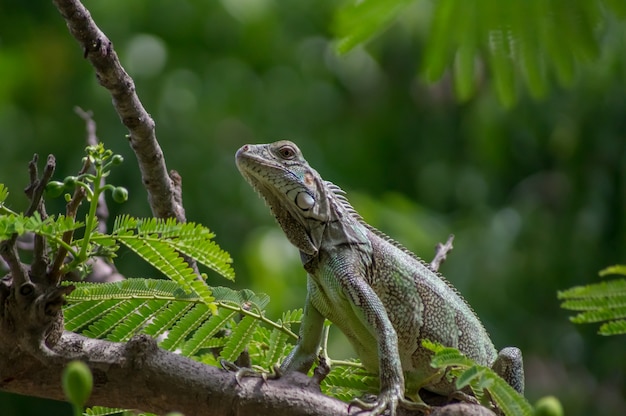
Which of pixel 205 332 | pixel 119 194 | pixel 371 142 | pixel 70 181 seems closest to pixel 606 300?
pixel 205 332

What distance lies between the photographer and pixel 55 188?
118 inches

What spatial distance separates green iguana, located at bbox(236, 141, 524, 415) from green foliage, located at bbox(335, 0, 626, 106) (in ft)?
2.75

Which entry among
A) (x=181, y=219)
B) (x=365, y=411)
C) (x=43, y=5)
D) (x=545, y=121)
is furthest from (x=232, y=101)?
(x=365, y=411)

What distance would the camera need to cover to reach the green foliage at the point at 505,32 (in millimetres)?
4430

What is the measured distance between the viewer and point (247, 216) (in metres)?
15.1

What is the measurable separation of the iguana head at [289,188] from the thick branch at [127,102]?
0.36 metres

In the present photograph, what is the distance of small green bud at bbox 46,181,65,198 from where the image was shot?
9.85 feet

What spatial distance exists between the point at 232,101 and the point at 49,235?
46.1 ft

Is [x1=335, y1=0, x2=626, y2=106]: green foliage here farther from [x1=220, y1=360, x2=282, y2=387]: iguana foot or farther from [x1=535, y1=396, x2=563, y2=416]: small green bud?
[x1=535, y1=396, x2=563, y2=416]: small green bud

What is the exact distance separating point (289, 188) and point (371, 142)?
13749 millimetres

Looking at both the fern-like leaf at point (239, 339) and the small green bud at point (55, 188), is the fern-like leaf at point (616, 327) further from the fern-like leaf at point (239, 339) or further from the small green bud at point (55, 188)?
the small green bud at point (55, 188)

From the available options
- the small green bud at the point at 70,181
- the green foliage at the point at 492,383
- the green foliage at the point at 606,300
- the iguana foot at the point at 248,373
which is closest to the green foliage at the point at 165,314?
the iguana foot at the point at 248,373

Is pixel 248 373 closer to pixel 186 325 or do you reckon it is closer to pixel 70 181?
pixel 186 325

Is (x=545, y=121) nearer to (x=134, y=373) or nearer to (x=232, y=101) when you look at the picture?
(x=232, y=101)
